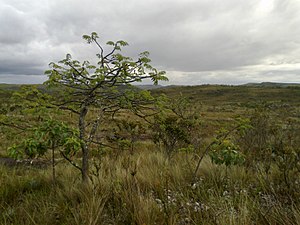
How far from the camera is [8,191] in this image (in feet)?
12.3

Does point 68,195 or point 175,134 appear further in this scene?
point 175,134

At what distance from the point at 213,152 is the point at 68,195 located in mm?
2361

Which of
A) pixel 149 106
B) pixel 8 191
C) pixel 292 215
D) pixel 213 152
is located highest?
pixel 149 106

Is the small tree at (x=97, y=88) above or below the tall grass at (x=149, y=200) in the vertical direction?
above

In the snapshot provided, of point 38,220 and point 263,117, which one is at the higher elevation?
point 263,117

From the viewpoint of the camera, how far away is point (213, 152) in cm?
331

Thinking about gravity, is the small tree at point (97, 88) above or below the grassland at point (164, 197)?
above

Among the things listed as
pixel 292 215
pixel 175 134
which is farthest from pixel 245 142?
pixel 292 215

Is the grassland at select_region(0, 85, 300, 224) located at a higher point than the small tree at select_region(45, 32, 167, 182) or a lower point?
lower

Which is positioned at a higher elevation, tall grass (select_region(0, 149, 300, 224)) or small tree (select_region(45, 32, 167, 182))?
small tree (select_region(45, 32, 167, 182))

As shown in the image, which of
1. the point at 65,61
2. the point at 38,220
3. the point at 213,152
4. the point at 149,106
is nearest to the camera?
the point at 38,220

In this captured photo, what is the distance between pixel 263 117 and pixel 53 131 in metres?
5.70

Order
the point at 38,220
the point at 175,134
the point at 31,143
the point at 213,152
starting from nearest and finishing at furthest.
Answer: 1. the point at 31,143
2. the point at 38,220
3. the point at 213,152
4. the point at 175,134

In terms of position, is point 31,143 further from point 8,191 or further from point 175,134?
point 175,134
